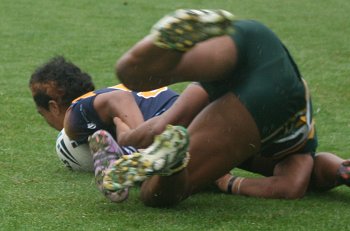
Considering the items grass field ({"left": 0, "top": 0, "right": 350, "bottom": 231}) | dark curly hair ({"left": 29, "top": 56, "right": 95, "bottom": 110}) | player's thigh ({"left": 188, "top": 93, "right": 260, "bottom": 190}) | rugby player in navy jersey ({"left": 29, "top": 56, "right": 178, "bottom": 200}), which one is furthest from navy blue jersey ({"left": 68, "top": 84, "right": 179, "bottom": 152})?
player's thigh ({"left": 188, "top": 93, "right": 260, "bottom": 190})

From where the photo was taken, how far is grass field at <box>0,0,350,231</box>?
12.1 feet

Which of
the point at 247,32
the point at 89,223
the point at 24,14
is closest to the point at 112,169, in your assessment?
the point at 89,223

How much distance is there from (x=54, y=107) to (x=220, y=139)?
139 cm

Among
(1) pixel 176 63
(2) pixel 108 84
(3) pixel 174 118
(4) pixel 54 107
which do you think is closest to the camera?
(1) pixel 176 63

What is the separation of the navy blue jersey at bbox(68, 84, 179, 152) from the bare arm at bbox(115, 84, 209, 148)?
0.29m

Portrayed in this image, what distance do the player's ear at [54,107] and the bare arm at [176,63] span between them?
49.0 inches

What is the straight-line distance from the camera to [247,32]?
365cm

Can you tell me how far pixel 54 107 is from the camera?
4801 mm

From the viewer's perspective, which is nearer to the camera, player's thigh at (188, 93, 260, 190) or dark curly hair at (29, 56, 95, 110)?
player's thigh at (188, 93, 260, 190)

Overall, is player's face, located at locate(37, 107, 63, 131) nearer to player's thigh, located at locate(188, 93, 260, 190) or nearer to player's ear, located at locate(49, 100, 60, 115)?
player's ear, located at locate(49, 100, 60, 115)

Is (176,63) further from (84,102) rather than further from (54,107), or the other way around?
(54,107)

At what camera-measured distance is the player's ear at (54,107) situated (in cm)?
479

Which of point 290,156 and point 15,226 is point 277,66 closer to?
point 290,156

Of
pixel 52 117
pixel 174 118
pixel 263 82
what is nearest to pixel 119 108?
pixel 174 118
